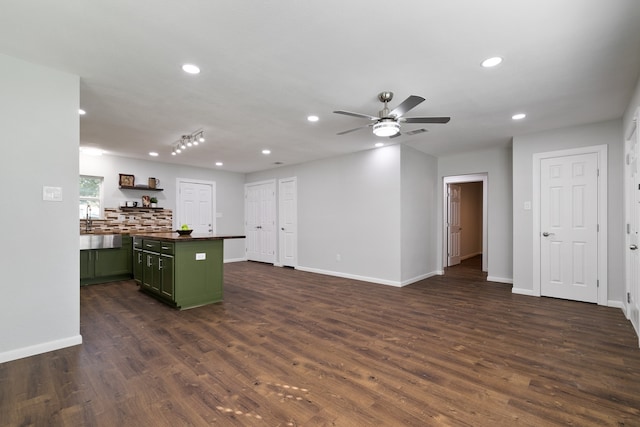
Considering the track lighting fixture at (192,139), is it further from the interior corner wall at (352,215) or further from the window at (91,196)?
the interior corner wall at (352,215)

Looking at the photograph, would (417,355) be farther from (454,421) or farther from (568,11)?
(568,11)

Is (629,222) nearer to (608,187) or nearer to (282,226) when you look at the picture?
(608,187)

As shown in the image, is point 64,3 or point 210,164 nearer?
point 64,3

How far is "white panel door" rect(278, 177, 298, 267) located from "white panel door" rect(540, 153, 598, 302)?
4799 millimetres

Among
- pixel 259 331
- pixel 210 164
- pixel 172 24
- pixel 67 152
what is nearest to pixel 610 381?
pixel 259 331

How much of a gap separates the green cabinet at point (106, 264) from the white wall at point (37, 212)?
3.15 metres

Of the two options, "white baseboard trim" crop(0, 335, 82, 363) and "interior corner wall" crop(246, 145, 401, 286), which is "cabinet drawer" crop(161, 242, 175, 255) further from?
"interior corner wall" crop(246, 145, 401, 286)

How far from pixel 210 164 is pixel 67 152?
15.0 feet

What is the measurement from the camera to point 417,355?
266 cm

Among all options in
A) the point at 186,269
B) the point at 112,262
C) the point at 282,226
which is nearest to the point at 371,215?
the point at 282,226

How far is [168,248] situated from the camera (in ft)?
13.5

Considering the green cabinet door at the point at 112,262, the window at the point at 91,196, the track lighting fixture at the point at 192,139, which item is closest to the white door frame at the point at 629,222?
the track lighting fixture at the point at 192,139

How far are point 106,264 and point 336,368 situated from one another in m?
5.25

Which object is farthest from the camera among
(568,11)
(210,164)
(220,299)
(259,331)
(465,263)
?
(465,263)
